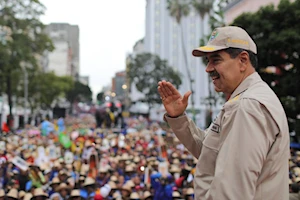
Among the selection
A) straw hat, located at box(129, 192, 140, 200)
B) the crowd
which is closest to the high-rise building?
the crowd

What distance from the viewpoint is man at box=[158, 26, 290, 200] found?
5.78 ft

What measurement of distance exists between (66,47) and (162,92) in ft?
426

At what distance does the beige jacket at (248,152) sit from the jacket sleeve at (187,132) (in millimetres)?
397

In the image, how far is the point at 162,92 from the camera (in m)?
2.44

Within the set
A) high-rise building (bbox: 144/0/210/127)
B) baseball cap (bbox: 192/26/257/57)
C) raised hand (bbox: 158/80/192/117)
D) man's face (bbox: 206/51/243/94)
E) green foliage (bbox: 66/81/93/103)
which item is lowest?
raised hand (bbox: 158/80/192/117)

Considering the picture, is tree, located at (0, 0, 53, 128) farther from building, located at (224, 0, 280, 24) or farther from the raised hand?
the raised hand

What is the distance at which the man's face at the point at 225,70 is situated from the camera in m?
2.10

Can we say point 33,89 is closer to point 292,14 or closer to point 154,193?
point 292,14

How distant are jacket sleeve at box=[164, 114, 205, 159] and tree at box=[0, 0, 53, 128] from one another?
2903cm

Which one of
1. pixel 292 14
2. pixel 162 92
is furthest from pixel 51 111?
pixel 162 92

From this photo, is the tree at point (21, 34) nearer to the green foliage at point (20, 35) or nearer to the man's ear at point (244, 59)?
the green foliage at point (20, 35)

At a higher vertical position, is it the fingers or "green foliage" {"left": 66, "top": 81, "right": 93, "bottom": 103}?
"green foliage" {"left": 66, "top": 81, "right": 93, "bottom": 103}

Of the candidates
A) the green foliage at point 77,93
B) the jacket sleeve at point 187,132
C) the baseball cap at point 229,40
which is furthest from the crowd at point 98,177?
the green foliage at point 77,93

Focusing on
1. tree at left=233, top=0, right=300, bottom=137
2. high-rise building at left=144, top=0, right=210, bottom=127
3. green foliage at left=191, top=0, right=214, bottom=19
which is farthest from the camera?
high-rise building at left=144, top=0, right=210, bottom=127
